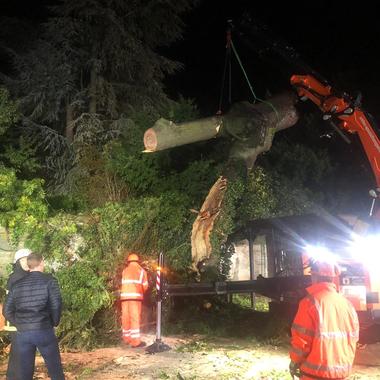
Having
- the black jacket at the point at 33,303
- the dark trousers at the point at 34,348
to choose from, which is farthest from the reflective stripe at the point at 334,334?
the dark trousers at the point at 34,348

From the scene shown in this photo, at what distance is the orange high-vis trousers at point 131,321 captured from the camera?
8.03m

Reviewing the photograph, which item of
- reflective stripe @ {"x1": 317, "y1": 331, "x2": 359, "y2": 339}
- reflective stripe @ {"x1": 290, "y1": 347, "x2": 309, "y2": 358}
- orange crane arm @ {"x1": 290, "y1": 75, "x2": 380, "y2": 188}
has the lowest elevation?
reflective stripe @ {"x1": 290, "y1": 347, "x2": 309, "y2": 358}

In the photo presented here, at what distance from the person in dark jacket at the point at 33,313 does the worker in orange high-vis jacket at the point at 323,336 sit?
8.56ft

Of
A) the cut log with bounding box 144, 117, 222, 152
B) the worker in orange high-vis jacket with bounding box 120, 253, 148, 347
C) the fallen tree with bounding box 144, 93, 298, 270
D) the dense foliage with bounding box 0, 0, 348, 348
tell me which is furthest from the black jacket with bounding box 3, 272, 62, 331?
the fallen tree with bounding box 144, 93, 298, 270

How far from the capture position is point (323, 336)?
3529 millimetres

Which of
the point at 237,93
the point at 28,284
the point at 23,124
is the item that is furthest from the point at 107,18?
the point at 28,284

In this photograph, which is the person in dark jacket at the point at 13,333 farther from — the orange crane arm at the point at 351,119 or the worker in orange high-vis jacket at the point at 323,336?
the orange crane arm at the point at 351,119

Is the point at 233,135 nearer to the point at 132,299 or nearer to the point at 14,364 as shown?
the point at 132,299

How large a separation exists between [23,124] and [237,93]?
349 inches

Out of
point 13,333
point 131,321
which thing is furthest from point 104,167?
point 13,333

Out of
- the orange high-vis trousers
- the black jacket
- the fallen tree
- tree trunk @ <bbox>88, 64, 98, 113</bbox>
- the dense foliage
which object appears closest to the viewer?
the black jacket

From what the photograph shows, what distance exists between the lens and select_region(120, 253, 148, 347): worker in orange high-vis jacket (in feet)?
26.4

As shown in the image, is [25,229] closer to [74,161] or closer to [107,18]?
[74,161]

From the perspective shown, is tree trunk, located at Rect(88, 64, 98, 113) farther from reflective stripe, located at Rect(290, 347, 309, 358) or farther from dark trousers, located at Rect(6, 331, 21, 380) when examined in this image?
reflective stripe, located at Rect(290, 347, 309, 358)
